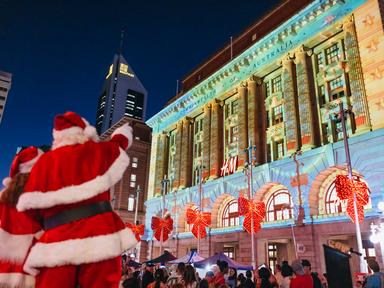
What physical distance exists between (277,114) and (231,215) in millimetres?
10542

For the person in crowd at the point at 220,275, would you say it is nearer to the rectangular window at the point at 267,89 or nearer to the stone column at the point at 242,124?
the stone column at the point at 242,124

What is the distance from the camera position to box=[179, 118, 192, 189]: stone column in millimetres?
37469

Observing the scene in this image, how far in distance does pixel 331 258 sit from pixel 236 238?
24.1 m

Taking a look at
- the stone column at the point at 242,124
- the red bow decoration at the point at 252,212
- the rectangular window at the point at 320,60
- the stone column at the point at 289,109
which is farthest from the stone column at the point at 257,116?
the rectangular window at the point at 320,60

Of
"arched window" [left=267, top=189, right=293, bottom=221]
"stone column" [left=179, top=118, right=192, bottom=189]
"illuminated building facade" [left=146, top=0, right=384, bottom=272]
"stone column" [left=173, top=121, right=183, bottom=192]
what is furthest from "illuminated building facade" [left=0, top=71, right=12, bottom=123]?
"arched window" [left=267, top=189, right=293, bottom=221]

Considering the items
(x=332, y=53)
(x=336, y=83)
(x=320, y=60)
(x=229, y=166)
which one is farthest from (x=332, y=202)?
(x=332, y=53)

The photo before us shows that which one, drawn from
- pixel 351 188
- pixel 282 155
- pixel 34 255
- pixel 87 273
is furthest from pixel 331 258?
pixel 282 155

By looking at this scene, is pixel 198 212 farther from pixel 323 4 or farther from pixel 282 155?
pixel 323 4

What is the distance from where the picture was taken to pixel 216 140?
3381 centimetres

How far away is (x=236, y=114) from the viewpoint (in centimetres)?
3322

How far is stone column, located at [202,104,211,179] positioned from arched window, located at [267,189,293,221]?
898 centimetres

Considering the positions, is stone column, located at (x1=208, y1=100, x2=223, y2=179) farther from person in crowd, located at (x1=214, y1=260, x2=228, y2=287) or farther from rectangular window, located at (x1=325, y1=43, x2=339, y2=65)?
person in crowd, located at (x1=214, y1=260, x2=228, y2=287)

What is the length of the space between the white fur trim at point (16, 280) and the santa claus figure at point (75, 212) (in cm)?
35

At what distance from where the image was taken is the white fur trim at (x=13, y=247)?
329cm
